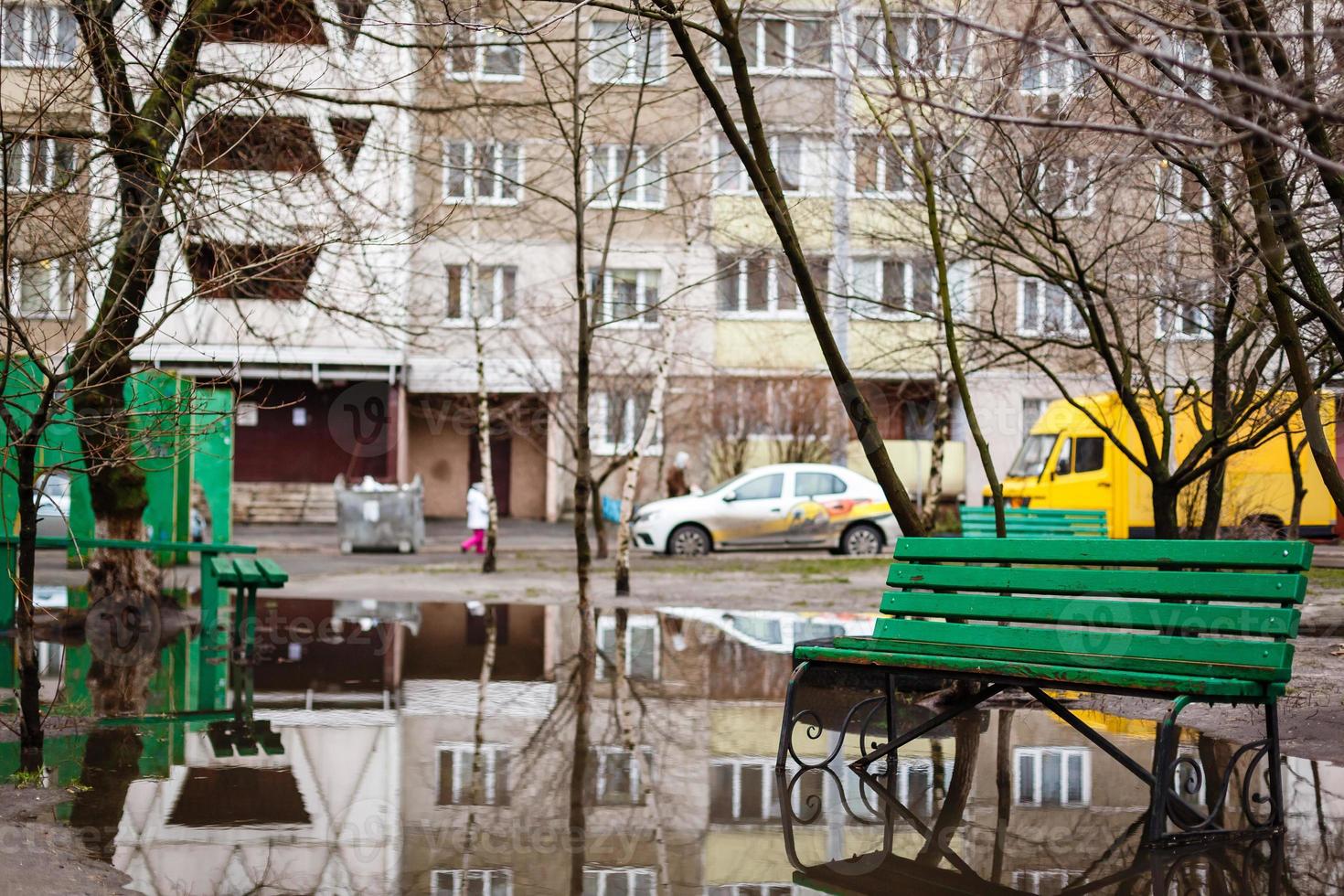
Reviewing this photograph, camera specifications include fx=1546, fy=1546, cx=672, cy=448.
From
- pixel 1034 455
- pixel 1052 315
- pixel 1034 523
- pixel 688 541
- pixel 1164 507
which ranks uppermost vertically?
pixel 1052 315

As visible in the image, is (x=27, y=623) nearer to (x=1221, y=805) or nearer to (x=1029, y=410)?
(x=1221, y=805)

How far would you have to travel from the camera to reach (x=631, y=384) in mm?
32312

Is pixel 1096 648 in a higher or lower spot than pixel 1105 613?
lower

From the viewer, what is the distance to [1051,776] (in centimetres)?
691

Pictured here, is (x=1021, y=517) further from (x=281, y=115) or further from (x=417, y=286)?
(x=417, y=286)

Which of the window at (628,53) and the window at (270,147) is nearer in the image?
the window at (628,53)

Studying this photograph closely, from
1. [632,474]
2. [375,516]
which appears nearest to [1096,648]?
[632,474]

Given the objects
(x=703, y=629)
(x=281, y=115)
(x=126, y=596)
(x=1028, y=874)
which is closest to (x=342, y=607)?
(x=126, y=596)

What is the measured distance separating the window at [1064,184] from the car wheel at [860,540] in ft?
46.0

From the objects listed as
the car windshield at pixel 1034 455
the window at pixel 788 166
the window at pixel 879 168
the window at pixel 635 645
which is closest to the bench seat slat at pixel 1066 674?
the window at pixel 635 645

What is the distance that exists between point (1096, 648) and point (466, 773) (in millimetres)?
2867

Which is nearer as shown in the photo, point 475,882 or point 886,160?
point 475,882

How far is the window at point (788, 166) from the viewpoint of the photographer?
16234 millimetres

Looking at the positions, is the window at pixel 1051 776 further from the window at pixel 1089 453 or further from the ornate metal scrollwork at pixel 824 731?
the window at pixel 1089 453
